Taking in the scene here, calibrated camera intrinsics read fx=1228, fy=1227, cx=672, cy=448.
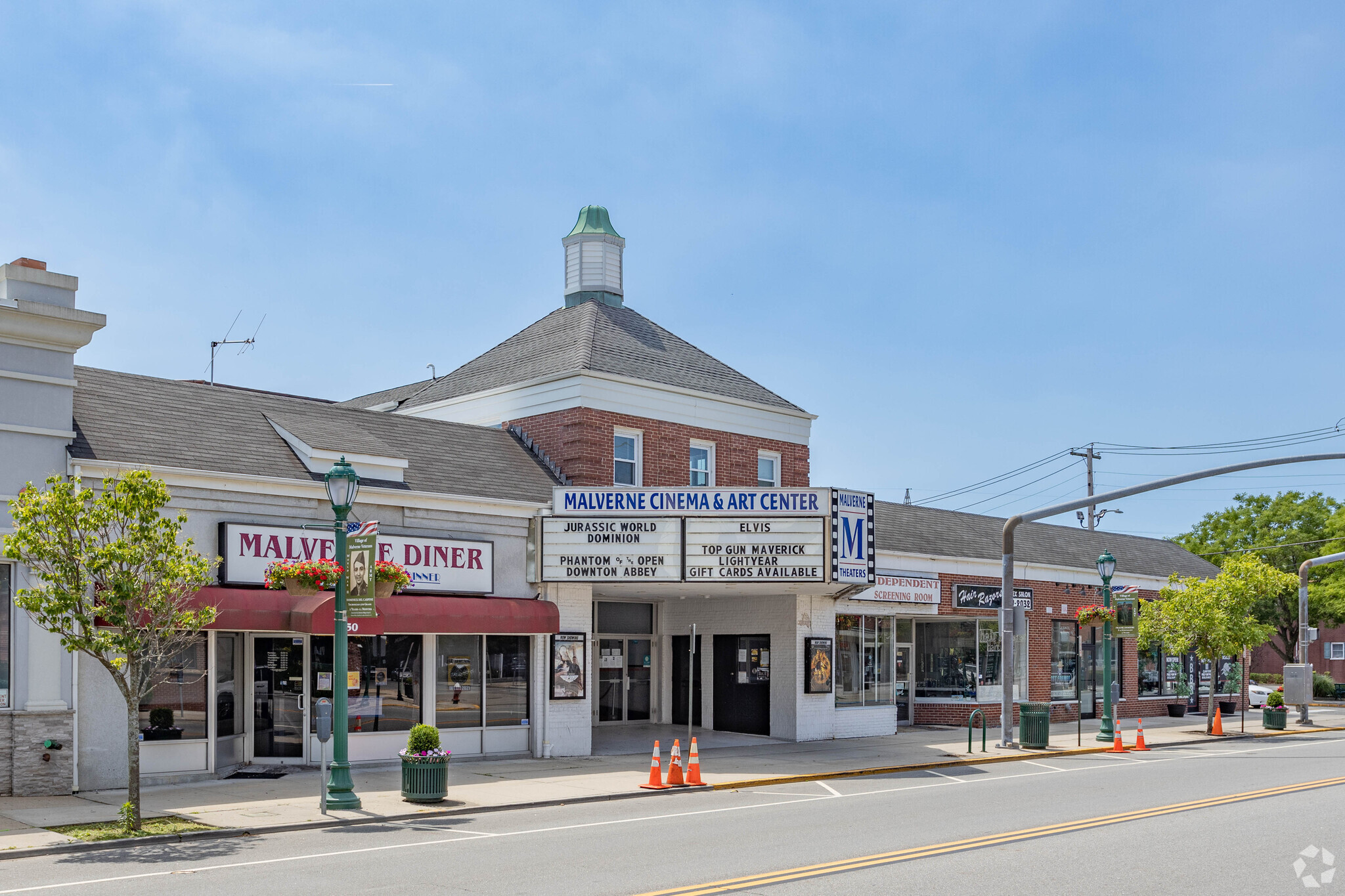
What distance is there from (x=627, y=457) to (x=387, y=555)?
795cm

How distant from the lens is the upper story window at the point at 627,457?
90.1 feet

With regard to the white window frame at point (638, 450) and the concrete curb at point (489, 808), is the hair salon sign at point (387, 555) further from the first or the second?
the white window frame at point (638, 450)

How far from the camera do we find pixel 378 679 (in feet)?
69.3

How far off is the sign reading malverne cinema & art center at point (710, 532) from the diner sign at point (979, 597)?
9.69 m

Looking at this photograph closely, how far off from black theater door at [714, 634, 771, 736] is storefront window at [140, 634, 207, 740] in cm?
1227

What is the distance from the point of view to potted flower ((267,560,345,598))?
17344 millimetres

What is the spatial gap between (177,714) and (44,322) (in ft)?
20.1

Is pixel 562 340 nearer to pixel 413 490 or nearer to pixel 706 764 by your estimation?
pixel 413 490

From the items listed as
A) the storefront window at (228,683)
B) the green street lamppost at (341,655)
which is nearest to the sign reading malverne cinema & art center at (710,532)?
the storefront window at (228,683)

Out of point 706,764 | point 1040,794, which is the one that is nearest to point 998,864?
point 1040,794

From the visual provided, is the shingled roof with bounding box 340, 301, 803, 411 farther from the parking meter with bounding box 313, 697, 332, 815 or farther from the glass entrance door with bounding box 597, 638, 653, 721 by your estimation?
the parking meter with bounding box 313, 697, 332, 815

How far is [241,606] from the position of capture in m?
18.6

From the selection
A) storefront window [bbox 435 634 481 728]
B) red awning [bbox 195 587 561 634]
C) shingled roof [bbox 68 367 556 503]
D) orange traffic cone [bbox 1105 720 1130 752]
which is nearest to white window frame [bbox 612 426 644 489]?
shingled roof [bbox 68 367 556 503]

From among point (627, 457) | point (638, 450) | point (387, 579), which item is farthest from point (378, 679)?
point (638, 450)
